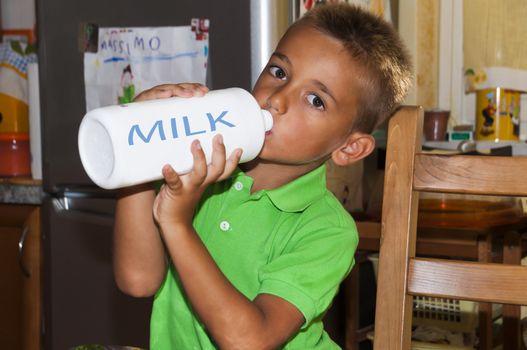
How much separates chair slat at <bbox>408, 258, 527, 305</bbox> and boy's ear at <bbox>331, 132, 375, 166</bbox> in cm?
26

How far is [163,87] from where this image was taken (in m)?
0.93

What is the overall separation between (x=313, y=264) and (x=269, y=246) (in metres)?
0.09

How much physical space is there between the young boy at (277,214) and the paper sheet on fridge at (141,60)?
0.66 m

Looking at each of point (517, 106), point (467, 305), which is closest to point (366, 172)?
point (467, 305)

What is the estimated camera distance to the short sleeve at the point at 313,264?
95 centimetres

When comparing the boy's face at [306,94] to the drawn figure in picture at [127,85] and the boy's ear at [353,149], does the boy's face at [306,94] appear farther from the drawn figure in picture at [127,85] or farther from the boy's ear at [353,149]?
the drawn figure in picture at [127,85]

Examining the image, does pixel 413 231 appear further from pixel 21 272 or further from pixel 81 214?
pixel 21 272

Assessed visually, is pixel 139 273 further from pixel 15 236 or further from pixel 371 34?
pixel 15 236

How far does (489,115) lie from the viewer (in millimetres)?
2953

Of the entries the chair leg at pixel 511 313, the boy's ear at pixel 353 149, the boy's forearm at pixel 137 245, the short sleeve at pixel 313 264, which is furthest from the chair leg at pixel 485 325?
the boy's forearm at pixel 137 245

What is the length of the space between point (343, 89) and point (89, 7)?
42.0 inches

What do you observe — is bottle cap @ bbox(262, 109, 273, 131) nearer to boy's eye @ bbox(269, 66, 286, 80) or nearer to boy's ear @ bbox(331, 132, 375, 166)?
boy's eye @ bbox(269, 66, 286, 80)

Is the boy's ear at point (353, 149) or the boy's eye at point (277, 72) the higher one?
the boy's eye at point (277, 72)

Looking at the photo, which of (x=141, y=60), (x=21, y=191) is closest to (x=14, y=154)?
(x=21, y=191)
